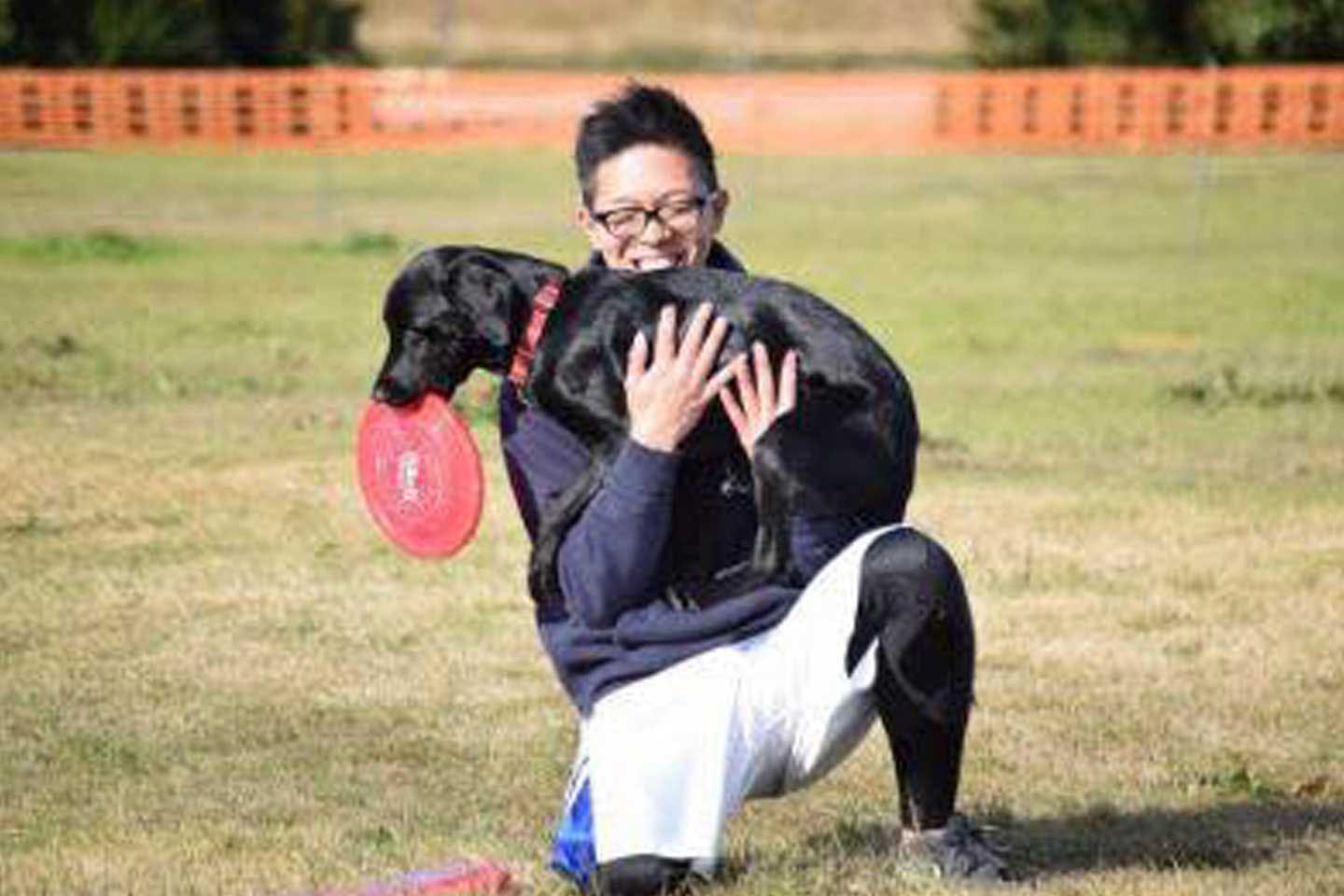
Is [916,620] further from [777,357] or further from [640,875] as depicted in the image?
[640,875]

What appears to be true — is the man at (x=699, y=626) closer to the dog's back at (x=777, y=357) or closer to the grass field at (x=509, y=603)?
the dog's back at (x=777, y=357)

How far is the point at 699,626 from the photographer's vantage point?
4828 mm

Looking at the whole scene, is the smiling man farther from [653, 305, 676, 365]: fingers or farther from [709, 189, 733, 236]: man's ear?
[653, 305, 676, 365]: fingers

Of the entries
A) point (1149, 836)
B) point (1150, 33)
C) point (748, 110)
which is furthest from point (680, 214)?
point (1150, 33)

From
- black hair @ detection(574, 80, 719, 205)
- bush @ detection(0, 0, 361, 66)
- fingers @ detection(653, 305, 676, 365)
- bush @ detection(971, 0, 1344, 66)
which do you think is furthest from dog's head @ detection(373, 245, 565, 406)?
bush @ detection(0, 0, 361, 66)

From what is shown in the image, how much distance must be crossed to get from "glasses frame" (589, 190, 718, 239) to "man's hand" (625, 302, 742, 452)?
323 mm

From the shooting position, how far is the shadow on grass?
5.46 meters

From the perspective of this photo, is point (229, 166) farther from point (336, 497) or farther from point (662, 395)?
point (662, 395)

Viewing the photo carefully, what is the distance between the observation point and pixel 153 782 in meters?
6.32

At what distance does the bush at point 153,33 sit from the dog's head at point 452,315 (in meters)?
40.1

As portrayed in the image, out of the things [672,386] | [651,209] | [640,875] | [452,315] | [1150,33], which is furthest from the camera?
[1150,33]

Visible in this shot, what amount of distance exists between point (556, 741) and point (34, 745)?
4.37ft

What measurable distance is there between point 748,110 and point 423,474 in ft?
108

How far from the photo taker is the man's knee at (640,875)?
483cm
